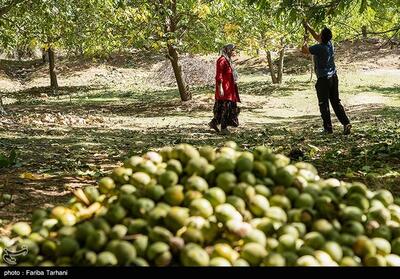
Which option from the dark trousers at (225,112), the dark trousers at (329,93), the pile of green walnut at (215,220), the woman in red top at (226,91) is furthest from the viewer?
the dark trousers at (225,112)

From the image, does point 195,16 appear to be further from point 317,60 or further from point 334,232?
point 334,232

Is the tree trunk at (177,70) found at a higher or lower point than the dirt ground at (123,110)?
higher

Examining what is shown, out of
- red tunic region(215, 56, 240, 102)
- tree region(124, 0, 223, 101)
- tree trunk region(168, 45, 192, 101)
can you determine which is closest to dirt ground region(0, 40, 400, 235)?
tree trunk region(168, 45, 192, 101)

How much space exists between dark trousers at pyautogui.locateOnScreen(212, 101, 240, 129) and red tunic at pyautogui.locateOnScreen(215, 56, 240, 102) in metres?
0.17

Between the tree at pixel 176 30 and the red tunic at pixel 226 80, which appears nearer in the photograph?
the red tunic at pixel 226 80

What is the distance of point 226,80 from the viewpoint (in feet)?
37.6

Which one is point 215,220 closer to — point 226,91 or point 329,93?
point 329,93

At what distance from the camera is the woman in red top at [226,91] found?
11164mm

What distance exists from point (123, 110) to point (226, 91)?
1012cm

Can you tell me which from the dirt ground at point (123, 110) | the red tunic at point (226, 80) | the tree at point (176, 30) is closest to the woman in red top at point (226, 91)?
the red tunic at point (226, 80)

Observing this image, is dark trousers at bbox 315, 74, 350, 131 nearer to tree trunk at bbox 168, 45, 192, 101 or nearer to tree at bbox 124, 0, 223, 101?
tree at bbox 124, 0, 223, 101

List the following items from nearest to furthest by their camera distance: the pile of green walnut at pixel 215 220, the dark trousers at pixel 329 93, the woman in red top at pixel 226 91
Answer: the pile of green walnut at pixel 215 220, the dark trousers at pixel 329 93, the woman in red top at pixel 226 91

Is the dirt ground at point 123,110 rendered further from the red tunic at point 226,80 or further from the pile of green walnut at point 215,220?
the pile of green walnut at point 215,220

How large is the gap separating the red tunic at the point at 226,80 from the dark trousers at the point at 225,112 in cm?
17
